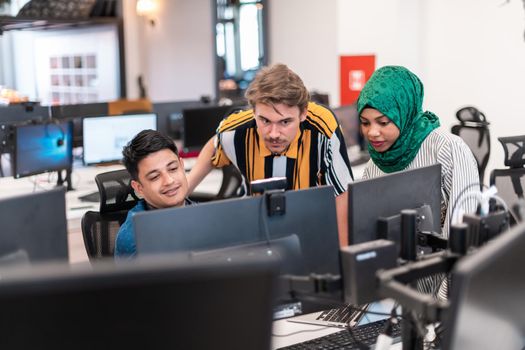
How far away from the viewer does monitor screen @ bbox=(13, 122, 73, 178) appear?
396cm

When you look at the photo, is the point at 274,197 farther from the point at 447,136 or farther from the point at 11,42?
the point at 11,42

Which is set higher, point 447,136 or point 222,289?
point 447,136

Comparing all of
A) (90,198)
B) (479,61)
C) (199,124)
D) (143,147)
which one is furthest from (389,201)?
(479,61)

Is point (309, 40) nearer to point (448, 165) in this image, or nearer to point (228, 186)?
point (228, 186)

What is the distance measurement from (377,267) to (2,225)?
0.71 m

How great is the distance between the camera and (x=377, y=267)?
1.33 meters

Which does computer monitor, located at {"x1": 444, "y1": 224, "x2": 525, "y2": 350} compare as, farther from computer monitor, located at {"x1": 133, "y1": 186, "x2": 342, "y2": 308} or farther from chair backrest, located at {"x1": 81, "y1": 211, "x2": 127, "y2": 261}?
chair backrest, located at {"x1": 81, "y1": 211, "x2": 127, "y2": 261}

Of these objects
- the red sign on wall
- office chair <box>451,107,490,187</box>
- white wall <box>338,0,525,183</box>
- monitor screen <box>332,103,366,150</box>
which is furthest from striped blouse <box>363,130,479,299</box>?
the red sign on wall

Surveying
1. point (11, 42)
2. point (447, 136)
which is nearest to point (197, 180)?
point (447, 136)

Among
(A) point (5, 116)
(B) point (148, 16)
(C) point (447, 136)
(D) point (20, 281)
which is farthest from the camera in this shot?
(B) point (148, 16)

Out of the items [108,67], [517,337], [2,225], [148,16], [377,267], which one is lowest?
[517,337]

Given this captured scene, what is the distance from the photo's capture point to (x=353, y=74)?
6527 millimetres

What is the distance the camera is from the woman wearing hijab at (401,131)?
81.3 inches

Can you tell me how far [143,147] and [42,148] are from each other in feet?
7.05
